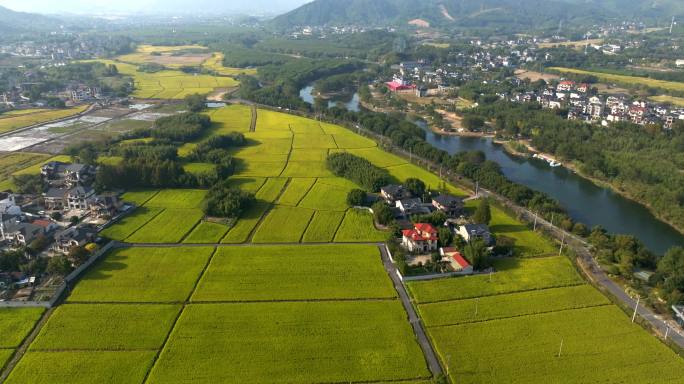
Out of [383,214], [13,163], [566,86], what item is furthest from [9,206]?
[566,86]

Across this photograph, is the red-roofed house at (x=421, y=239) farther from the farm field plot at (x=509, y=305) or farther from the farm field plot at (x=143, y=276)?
the farm field plot at (x=143, y=276)

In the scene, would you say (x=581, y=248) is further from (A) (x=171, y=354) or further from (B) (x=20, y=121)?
(B) (x=20, y=121)

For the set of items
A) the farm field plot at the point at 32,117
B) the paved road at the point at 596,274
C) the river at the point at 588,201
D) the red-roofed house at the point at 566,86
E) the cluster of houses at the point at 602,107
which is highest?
the red-roofed house at the point at 566,86

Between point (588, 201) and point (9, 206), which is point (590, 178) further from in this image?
point (9, 206)

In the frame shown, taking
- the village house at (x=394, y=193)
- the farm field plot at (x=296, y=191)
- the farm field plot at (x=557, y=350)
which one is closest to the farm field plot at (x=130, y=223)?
the farm field plot at (x=296, y=191)

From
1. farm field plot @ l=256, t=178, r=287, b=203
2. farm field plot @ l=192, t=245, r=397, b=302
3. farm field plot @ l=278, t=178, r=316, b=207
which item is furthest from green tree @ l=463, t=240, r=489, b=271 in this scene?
farm field plot @ l=256, t=178, r=287, b=203

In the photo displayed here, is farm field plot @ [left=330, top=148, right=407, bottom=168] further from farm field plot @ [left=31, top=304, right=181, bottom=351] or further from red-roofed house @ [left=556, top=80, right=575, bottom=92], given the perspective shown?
red-roofed house @ [left=556, top=80, right=575, bottom=92]
